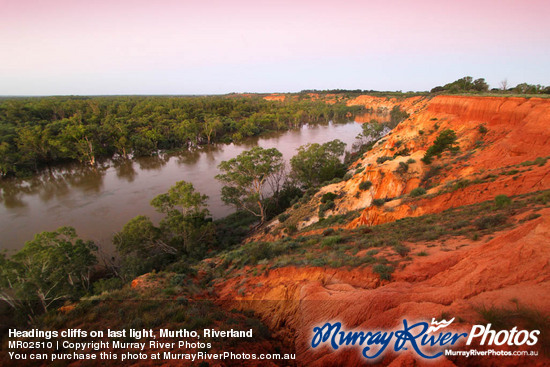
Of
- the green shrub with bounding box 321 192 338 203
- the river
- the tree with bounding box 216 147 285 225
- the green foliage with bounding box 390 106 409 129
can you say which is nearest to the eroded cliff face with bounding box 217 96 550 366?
the green shrub with bounding box 321 192 338 203

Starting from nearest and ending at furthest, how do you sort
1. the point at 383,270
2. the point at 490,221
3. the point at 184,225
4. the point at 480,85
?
the point at 383,270, the point at 490,221, the point at 184,225, the point at 480,85

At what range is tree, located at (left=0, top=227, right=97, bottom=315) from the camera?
11.4 metres

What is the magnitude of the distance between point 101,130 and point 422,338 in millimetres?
56013

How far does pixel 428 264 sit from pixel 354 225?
8.68m

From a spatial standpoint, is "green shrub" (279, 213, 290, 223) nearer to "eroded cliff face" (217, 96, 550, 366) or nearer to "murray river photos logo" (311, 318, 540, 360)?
"eroded cliff face" (217, 96, 550, 366)

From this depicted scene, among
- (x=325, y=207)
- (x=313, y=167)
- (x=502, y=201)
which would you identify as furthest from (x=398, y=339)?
(x=313, y=167)

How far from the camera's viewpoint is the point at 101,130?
4478cm


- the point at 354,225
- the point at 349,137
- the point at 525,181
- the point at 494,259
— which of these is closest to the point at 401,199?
the point at 354,225

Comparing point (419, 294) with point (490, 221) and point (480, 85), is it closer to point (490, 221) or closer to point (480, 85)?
point (490, 221)

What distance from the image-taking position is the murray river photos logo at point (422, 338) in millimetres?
3887

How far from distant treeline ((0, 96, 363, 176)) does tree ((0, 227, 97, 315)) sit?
1264 inches

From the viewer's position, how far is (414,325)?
4.77 m

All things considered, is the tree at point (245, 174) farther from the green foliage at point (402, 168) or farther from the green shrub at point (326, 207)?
the green foliage at point (402, 168)

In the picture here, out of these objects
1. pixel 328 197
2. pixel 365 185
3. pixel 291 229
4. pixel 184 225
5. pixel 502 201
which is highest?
pixel 502 201
